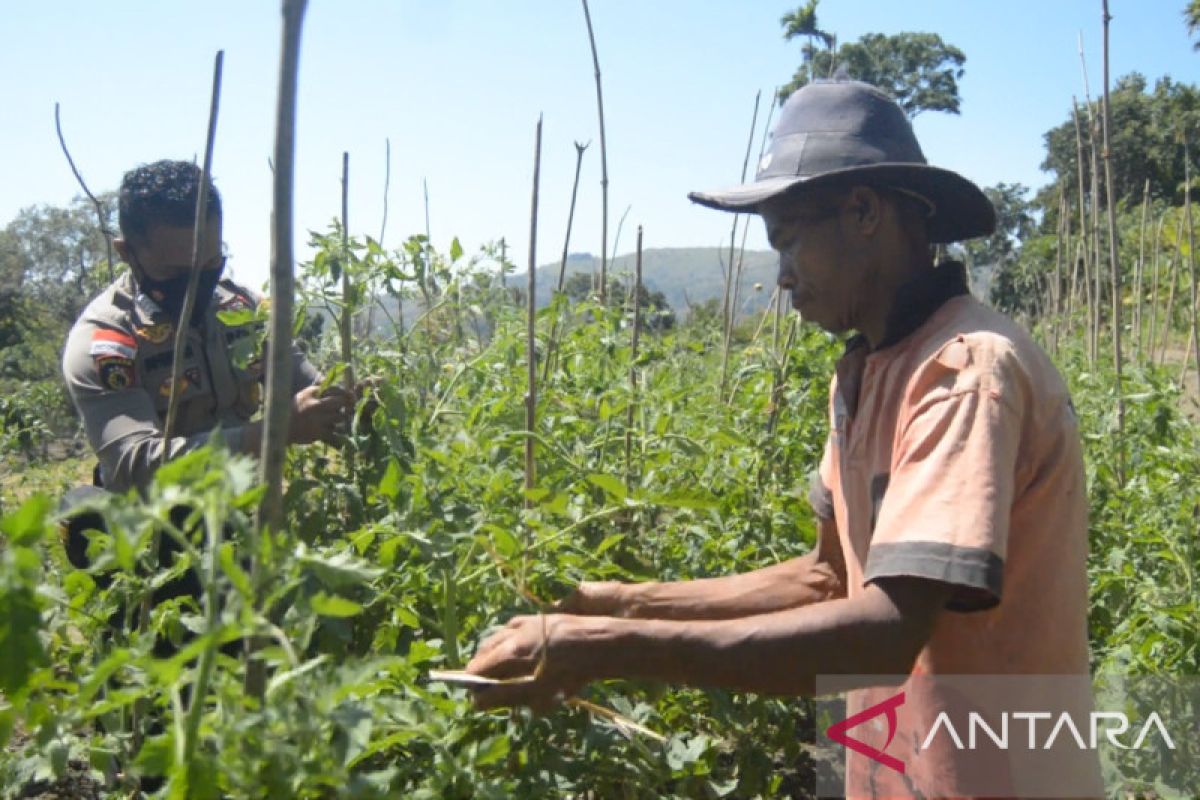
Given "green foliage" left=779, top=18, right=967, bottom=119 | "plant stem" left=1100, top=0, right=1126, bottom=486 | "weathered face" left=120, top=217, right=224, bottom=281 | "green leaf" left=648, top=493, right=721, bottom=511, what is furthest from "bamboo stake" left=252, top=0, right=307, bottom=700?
"green foliage" left=779, top=18, right=967, bottom=119

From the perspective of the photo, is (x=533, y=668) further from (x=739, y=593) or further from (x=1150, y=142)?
(x=1150, y=142)

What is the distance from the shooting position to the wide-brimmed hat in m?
1.59

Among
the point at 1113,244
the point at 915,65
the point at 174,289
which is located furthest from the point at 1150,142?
the point at 174,289

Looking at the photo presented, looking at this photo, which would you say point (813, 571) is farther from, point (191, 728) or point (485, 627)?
point (191, 728)

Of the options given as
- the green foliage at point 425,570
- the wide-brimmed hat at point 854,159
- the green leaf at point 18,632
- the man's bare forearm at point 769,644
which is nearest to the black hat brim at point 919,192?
the wide-brimmed hat at point 854,159

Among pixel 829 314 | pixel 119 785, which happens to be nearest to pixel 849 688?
pixel 829 314

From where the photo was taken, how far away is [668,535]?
109 inches

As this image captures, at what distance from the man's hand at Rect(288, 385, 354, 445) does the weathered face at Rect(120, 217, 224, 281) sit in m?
0.74

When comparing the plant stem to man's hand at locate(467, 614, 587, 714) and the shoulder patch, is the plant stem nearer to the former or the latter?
man's hand at locate(467, 614, 587, 714)

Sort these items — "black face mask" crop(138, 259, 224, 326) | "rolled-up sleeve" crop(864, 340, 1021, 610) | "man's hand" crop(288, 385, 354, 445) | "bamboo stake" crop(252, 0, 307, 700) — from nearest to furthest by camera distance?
1. "bamboo stake" crop(252, 0, 307, 700)
2. "rolled-up sleeve" crop(864, 340, 1021, 610)
3. "man's hand" crop(288, 385, 354, 445)
4. "black face mask" crop(138, 259, 224, 326)

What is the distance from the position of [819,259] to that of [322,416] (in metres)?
0.97

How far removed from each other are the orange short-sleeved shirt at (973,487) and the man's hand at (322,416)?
3.06 feet

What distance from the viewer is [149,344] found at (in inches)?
105

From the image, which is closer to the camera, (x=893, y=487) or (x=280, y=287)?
(x=280, y=287)
